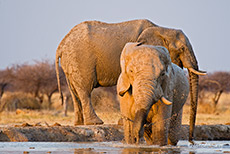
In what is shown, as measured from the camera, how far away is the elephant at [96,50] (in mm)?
10672

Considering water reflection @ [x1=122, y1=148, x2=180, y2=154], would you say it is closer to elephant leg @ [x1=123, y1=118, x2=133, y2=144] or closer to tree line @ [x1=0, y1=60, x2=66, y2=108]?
elephant leg @ [x1=123, y1=118, x2=133, y2=144]

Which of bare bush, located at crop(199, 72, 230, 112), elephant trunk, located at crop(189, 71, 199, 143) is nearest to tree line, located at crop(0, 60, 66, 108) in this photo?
bare bush, located at crop(199, 72, 230, 112)

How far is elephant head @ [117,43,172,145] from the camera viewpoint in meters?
5.73

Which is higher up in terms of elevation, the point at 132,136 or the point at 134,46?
the point at 134,46

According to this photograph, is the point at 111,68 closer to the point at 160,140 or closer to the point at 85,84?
the point at 85,84

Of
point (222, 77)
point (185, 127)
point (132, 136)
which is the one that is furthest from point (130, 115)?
point (222, 77)

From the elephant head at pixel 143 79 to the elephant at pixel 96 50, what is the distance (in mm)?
4364

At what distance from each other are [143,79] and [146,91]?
0.17 m

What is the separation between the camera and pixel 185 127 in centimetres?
984

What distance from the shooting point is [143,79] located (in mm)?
5793

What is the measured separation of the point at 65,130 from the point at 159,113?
295 cm

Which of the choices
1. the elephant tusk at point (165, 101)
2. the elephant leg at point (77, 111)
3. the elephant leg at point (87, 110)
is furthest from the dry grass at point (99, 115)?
the elephant tusk at point (165, 101)

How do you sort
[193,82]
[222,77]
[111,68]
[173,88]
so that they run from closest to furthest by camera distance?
[173,88], [193,82], [111,68], [222,77]

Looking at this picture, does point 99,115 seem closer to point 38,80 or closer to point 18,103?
point 18,103
